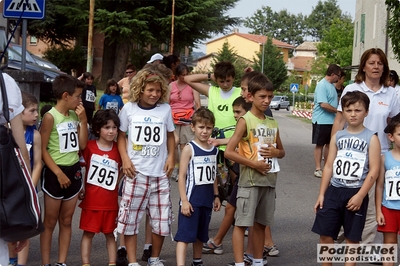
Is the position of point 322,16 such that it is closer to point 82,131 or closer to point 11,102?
point 82,131

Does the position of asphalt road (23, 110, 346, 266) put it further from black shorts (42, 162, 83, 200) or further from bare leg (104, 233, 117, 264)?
black shorts (42, 162, 83, 200)

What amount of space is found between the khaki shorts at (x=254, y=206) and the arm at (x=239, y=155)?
21cm

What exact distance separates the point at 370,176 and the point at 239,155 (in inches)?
45.2

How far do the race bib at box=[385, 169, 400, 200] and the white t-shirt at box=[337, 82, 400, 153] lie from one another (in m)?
0.68

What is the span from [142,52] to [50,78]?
31258 mm

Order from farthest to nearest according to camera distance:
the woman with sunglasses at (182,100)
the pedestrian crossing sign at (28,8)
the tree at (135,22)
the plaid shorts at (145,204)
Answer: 1. the tree at (135,22)
2. the woman with sunglasses at (182,100)
3. the pedestrian crossing sign at (28,8)
4. the plaid shorts at (145,204)

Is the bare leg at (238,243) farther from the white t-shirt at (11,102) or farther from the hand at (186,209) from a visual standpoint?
the white t-shirt at (11,102)

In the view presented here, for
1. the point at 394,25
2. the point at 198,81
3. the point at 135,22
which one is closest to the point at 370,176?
the point at 198,81

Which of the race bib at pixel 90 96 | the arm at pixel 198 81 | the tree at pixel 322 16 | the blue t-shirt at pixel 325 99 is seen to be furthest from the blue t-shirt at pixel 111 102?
the tree at pixel 322 16

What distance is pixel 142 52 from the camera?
52656 millimetres

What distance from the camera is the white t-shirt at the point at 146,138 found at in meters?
6.10

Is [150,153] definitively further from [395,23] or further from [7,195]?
[395,23]

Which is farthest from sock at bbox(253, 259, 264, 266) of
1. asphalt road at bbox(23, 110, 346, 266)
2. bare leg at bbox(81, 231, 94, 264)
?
bare leg at bbox(81, 231, 94, 264)

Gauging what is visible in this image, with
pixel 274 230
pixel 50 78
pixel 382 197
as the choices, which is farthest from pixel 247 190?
pixel 50 78
